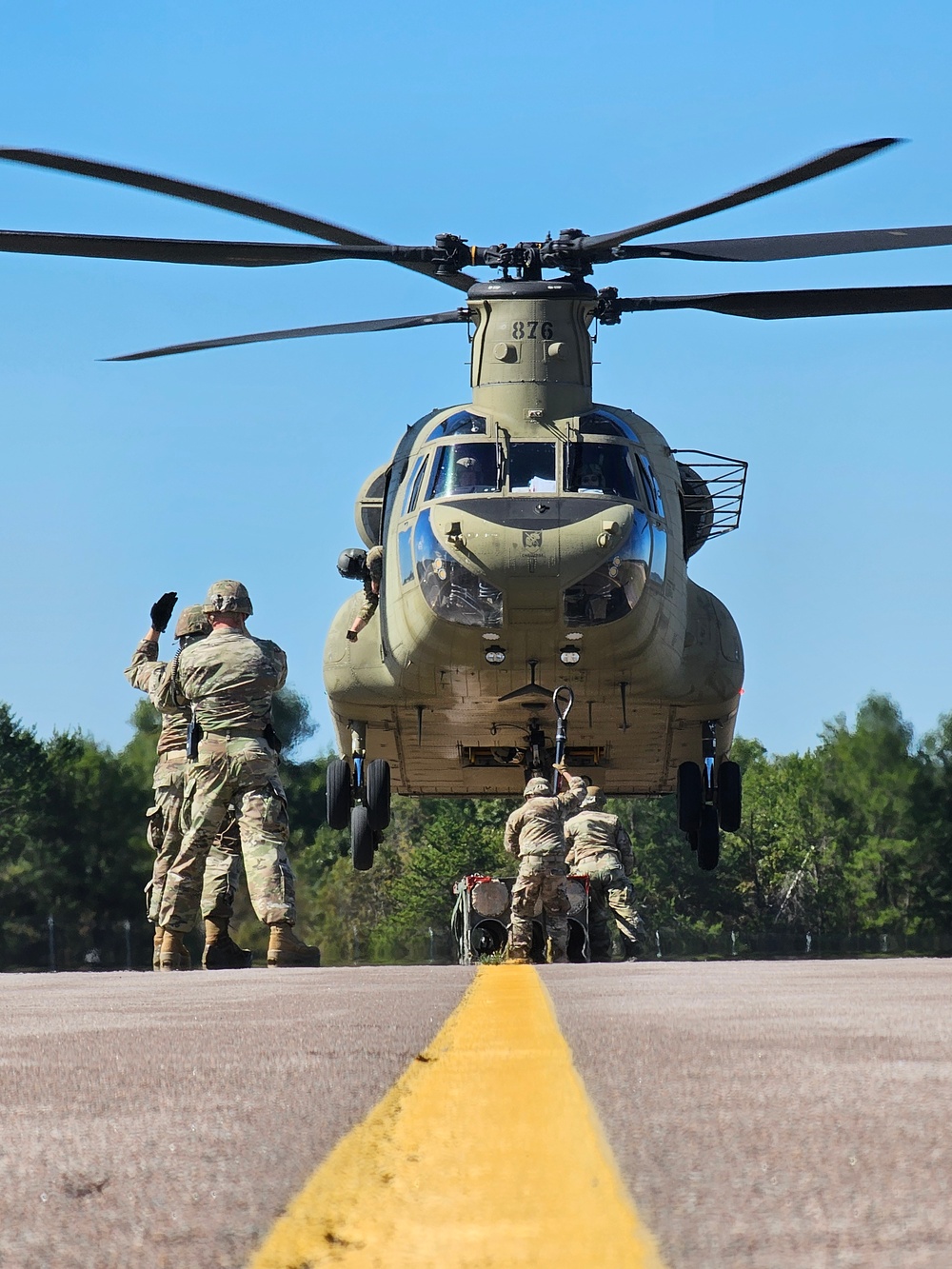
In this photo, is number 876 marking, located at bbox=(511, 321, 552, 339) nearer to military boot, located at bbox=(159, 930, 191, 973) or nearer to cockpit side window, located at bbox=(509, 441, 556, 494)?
cockpit side window, located at bbox=(509, 441, 556, 494)

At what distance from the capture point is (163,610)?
1364 centimetres

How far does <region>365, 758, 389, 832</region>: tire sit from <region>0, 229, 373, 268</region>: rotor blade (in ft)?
17.1

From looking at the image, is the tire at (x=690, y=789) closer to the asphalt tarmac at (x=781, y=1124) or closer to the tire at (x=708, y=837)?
the tire at (x=708, y=837)

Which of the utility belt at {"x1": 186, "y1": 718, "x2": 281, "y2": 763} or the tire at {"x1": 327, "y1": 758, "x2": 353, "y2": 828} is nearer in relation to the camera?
the utility belt at {"x1": 186, "y1": 718, "x2": 281, "y2": 763}

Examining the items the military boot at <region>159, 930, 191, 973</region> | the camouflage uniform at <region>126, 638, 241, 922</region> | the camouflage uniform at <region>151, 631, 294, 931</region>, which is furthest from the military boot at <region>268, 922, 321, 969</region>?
the military boot at <region>159, 930, 191, 973</region>

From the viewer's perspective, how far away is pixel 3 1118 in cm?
288

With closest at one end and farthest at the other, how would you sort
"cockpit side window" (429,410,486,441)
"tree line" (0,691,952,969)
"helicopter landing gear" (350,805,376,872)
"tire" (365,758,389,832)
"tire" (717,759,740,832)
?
1. "cockpit side window" (429,410,486,441)
2. "tire" (365,758,389,832)
3. "tire" (717,759,740,832)
4. "helicopter landing gear" (350,805,376,872)
5. "tree line" (0,691,952,969)

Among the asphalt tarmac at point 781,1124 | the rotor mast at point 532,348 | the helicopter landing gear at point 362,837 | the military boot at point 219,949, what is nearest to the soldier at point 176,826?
the military boot at point 219,949

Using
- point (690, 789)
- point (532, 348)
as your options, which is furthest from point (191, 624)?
point (690, 789)

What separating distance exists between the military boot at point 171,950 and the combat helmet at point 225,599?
2.05 metres

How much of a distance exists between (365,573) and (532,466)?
2435 millimetres

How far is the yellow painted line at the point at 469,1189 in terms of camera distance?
5.81ft

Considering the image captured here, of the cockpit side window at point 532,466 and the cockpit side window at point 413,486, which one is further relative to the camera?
the cockpit side window at point 413,486

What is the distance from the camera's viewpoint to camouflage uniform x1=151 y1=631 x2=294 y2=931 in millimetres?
10477
